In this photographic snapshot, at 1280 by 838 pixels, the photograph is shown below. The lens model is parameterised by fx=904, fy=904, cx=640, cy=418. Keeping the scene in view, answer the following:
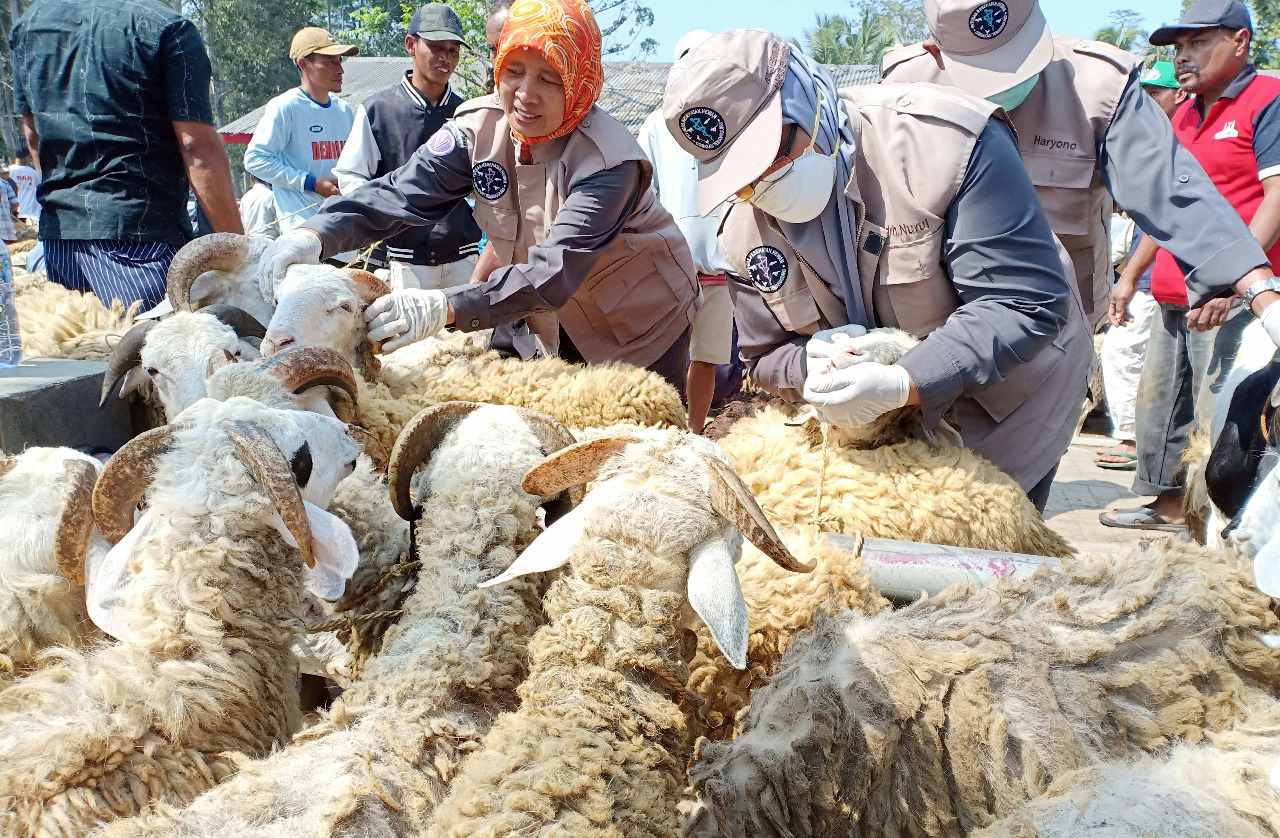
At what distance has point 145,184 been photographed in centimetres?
371

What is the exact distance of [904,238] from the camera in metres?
2.50

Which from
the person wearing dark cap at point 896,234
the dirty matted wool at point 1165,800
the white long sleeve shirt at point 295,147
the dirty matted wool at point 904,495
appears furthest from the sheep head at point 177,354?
the white long sleeve shirt at point 295,147

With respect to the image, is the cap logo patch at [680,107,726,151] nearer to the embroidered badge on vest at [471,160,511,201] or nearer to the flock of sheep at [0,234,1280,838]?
the flock of sheep at [0,234,1280,838]

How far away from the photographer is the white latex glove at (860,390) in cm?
233

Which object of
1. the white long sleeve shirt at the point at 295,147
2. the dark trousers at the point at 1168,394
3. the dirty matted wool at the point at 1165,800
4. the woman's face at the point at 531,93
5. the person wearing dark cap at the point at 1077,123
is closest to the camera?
the dirty matted wool at the point at 1165,800

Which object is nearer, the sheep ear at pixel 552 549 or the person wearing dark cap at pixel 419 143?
the sheep ear at pixel 552 549

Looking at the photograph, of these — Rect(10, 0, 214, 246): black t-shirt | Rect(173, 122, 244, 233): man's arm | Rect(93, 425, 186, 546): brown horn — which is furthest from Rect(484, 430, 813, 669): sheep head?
Rect(10, 0, 214, 246): black t-shirt

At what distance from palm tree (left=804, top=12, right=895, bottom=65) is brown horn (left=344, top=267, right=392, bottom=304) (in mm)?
47220

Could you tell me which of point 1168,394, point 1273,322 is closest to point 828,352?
point 1273,322

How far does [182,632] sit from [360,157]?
14.6 feet

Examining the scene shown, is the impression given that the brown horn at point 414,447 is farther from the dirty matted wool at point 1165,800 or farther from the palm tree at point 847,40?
the palm tree at point 847,40

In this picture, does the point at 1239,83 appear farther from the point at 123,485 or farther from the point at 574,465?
the point at 123,485

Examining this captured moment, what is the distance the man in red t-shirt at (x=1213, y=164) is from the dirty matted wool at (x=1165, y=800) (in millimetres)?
2709

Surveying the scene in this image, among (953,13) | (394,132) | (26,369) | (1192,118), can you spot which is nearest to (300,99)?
(394,132)
